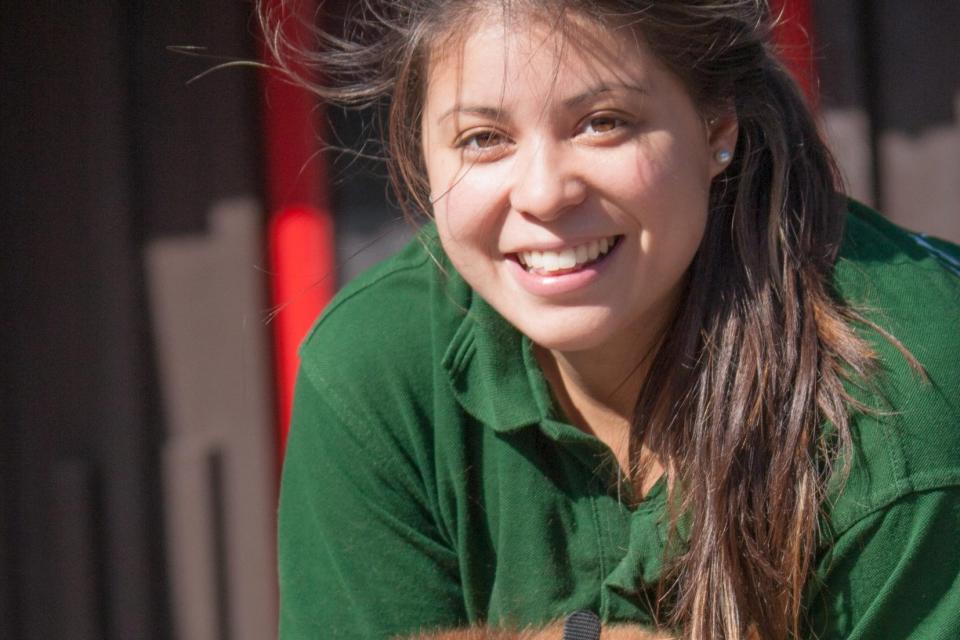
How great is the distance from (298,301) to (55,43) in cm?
91

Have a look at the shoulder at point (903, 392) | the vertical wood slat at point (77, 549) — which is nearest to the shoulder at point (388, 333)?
the shoulder at point (903, 392)

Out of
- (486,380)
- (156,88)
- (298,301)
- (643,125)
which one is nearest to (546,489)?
(486,380)

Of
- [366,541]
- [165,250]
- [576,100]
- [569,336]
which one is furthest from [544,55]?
[165,250]

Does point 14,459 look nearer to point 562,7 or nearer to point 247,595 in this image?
point 247,595

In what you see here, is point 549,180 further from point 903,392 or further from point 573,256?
point 903,392

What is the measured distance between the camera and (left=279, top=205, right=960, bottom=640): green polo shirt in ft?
6.36

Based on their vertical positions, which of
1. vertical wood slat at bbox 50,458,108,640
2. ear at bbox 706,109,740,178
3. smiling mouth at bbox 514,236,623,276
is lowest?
vertical wood slat at bbox 50,458,108,640

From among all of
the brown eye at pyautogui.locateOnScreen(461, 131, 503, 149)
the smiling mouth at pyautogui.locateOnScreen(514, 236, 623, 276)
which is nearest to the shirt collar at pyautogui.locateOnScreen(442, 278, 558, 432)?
the smiling mouth at pyautogui.locateOnScreen(514, 236, 623, 276)

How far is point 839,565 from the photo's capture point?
1838mm

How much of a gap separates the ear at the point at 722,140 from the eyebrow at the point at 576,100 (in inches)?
7.4

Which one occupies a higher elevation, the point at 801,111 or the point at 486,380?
the point at 801,111

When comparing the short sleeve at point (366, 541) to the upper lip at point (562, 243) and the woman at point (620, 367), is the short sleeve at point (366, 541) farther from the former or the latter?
the upper lip at point (562, 243)

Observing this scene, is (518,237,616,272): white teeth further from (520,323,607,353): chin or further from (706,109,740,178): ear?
(706,109,740,178): ear

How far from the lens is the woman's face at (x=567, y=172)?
1748 mm
